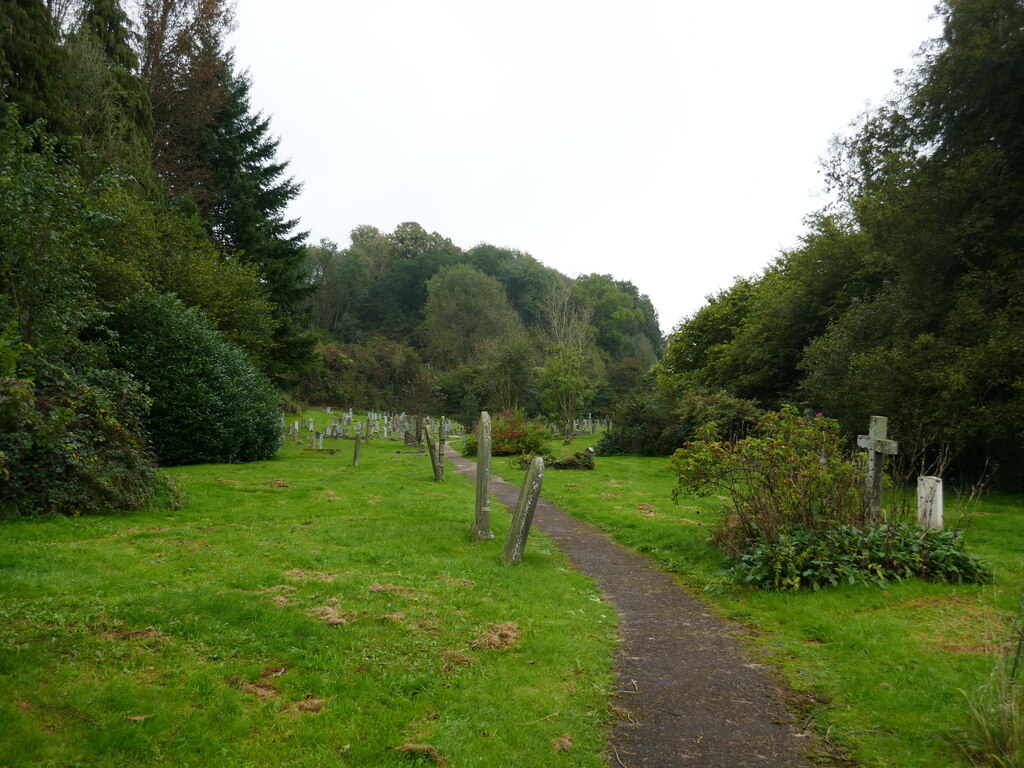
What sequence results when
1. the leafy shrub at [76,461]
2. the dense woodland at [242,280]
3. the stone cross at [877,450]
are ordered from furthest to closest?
the dense woodland at [242,280], the leafy shrub at [76,461], the stone cross at [877,450]

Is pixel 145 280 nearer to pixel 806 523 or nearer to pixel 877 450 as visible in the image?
pixel 806 523

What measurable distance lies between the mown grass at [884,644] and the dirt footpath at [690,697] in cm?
29

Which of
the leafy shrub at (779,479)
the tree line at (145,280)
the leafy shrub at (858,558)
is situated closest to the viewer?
the leafy shrub at (858,558)

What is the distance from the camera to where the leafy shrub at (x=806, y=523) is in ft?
25.0

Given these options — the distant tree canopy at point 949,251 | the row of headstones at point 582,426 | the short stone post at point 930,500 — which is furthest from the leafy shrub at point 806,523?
the row of headstones at point 582,426

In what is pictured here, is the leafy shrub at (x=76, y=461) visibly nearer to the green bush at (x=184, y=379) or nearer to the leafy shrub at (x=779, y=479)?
the green bush at (x=184, y=379)

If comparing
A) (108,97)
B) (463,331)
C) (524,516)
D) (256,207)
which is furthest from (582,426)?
(524,516)

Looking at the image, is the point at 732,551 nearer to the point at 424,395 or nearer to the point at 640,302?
the point at 424,395

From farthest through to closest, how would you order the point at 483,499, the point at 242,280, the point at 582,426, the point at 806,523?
the point at 582,426
the point at 242,280
the point at 483,499
the point at 806,523

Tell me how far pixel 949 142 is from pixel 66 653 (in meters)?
21.6

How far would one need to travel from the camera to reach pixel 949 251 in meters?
16.1

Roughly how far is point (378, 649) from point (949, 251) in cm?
1787

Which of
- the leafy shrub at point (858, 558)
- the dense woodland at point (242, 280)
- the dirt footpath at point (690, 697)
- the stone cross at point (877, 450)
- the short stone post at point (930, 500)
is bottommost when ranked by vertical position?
the dirt footpath at point (690, 697)

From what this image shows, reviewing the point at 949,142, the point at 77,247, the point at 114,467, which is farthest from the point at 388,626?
the point at 949,142
